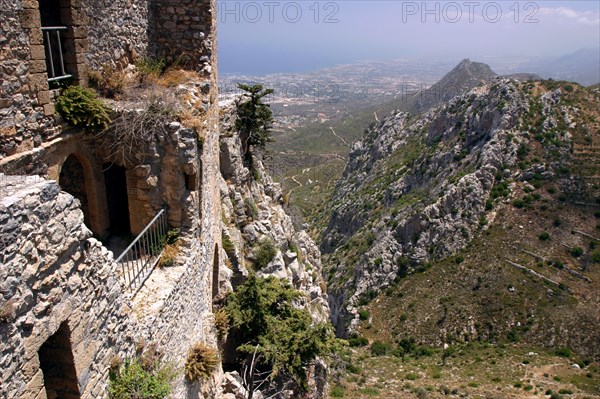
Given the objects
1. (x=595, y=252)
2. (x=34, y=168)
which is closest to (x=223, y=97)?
(x=34, y=168)

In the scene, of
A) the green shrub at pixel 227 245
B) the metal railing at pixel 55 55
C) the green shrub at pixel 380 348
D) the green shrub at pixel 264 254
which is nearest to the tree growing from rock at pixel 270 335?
the green shrub at pixel 227 245

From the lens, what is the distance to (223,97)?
19.0 metres

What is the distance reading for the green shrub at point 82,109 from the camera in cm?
758

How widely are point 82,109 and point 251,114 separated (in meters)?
10.6

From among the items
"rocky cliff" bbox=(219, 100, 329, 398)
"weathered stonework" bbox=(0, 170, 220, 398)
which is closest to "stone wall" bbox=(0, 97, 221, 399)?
"weathered stonework" bbox=(0, 170, 220, 398)

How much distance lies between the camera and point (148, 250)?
835cm

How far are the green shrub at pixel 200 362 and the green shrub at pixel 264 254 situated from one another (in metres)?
6.33

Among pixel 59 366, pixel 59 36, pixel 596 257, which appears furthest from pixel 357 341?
pixel 59 366

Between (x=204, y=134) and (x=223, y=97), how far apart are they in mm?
10509

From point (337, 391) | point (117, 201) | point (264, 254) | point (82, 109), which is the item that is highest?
point (82, 109)

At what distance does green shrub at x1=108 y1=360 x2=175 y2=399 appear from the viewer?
5598 millimetres

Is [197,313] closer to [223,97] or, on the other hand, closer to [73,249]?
[73,249]

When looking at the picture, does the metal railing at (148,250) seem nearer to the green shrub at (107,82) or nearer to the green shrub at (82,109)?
the green shrub at (82,109)

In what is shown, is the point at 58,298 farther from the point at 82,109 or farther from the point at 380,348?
the point at 380,348
